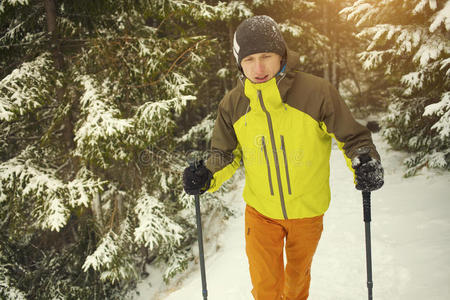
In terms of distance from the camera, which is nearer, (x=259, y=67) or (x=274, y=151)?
(x=259, y=67)

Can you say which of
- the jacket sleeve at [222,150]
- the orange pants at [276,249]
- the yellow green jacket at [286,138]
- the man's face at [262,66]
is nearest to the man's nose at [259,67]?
the man's face at [262,66]

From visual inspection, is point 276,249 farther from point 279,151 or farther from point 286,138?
point 286,138

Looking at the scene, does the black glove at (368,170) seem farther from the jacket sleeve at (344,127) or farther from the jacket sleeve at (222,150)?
the jacket sleeve at (222,150)

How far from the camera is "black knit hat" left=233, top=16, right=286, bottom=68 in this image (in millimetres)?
2057

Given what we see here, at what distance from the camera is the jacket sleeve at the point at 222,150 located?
8.06ft

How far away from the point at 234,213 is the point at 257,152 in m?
5.84

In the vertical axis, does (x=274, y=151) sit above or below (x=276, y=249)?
above

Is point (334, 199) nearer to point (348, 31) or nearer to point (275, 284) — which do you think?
point (275, 284)

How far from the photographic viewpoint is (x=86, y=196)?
488 centimetres

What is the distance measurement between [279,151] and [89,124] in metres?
3.66

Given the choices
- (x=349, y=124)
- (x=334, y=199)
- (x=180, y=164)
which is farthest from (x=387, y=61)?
(x=180, y=164)

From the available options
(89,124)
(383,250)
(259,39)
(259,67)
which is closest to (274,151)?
(259,67)

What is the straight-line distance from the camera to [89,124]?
15.1 feet

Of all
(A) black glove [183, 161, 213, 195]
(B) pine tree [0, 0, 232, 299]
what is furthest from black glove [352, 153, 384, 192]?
(B) pine tree [0, 0, 232, 299]
